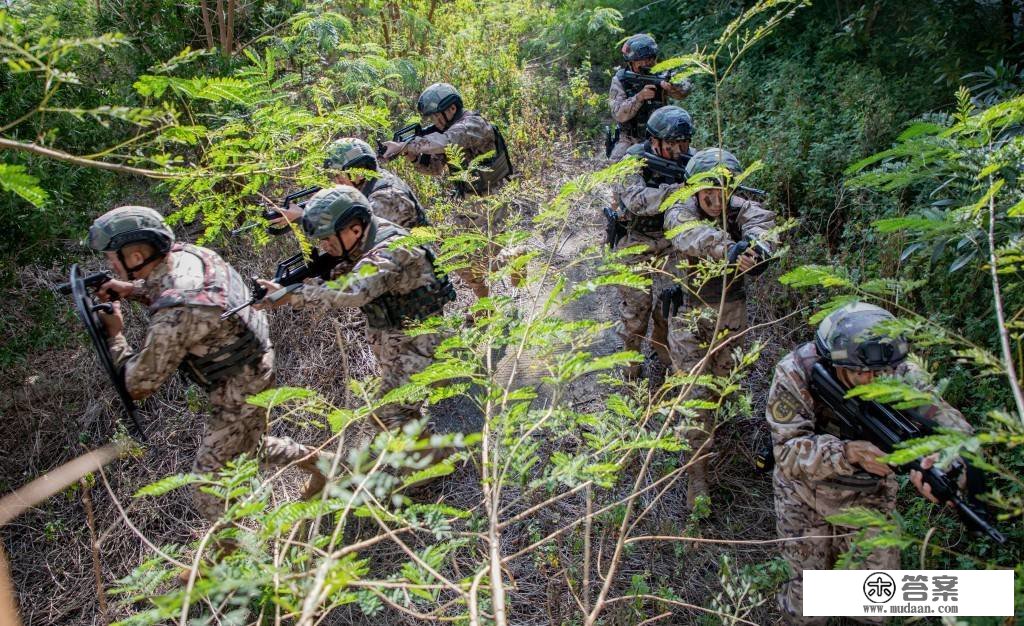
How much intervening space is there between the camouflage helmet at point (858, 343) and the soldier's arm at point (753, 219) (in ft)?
3.57

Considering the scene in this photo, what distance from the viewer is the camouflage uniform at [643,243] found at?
4.90 m

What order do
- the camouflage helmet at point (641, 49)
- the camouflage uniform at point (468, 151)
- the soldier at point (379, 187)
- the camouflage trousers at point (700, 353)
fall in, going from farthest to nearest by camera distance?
the camouflage helmet at point (641, 49) < the camouflage uniform at point (468, 151) < the soldier at point (379, 187) < the camouflage trousers at point (700, 353)

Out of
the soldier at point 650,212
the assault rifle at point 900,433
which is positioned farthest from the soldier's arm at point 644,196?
the assault rifle at point 900,433

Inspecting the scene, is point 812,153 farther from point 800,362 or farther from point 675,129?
point 800,362

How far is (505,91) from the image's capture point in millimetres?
9367

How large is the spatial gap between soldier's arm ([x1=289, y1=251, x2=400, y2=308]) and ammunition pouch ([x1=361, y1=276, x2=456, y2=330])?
0.26 metres

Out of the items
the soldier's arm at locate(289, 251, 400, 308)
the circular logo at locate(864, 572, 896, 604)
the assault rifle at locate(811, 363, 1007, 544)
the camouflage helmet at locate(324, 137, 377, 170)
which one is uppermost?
the camouflage helmet at locate(324, 137, 377, 170)

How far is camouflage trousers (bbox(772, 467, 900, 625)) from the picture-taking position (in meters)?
3.16

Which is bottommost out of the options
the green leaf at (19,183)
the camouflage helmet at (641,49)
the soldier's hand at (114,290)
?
the soldier's hand at (114,290)

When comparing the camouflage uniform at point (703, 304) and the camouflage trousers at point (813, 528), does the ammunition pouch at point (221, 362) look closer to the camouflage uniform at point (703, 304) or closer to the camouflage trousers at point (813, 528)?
the camouflage uniform at point (703, 304)

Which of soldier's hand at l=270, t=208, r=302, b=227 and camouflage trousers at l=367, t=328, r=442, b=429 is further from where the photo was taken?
soldier's hand at l=270, t=208, r=302, b=227

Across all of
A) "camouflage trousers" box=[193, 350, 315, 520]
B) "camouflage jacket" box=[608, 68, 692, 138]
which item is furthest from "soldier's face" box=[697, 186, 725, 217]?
"camouflage trousers" box=[193, 350, 315, 520]

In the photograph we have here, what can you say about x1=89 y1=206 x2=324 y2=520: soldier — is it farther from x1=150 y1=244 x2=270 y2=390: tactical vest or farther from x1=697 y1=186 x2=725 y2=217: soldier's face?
x1=697 y1=186 x2=725 y2=217: soldier's face

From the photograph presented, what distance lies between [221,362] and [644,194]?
3197 mm
